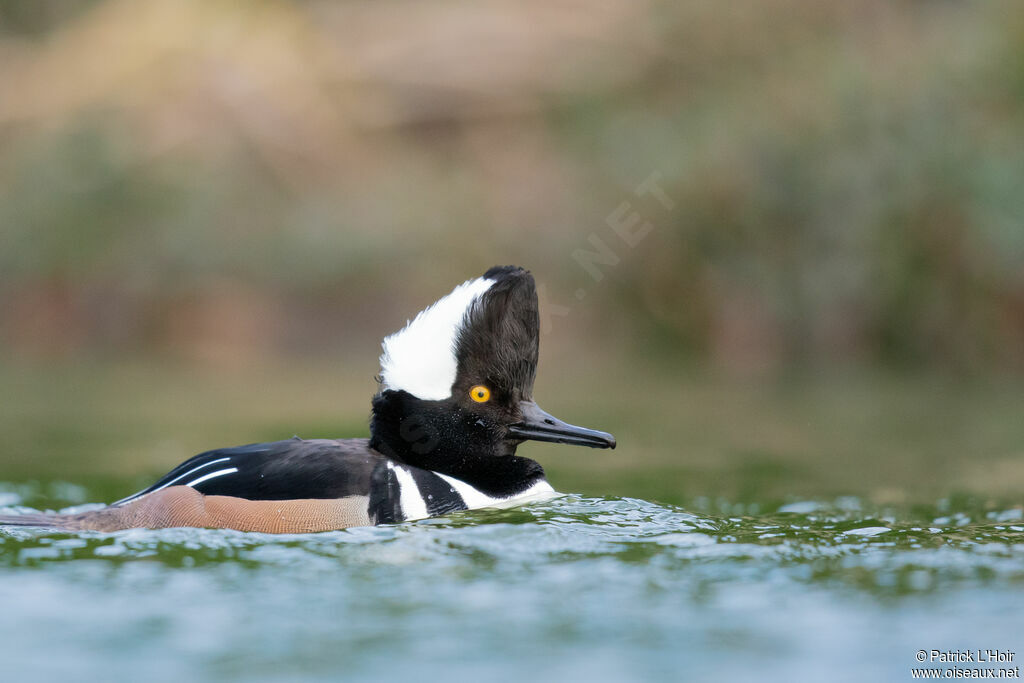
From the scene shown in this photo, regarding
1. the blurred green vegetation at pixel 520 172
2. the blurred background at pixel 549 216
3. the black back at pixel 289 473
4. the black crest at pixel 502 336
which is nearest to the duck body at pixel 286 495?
the black back at pixel 289 473

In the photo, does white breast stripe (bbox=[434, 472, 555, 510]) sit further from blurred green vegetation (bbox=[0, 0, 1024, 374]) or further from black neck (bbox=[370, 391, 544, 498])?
blurred green vegetation (bbox=[0, 0, 1024, 374])

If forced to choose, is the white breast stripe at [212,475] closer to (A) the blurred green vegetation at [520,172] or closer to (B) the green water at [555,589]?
(B) the green water at [555,589]

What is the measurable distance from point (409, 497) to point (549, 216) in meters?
12.7

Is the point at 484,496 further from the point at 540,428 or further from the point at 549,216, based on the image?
the point at 549,216

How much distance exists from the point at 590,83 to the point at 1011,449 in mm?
11937

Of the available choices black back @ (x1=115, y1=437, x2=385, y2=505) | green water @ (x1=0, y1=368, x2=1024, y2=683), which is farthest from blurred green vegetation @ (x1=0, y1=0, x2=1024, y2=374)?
black back @ (x1=115, y1=437, x2=385, y2=505)

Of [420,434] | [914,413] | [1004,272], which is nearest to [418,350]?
[420,434]

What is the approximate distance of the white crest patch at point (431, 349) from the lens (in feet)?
18.4

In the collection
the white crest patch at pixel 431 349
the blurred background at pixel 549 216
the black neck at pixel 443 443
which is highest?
the blurred background at pixel 549 216

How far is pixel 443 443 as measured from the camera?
19.1 ft

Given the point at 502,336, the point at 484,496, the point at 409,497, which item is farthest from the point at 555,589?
the point at 502,336

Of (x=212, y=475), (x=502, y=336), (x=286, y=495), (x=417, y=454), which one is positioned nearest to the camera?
(x=286, y=495)

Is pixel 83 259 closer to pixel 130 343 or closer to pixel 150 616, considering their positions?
pixel 130 343

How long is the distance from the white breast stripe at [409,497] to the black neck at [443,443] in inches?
9.2
